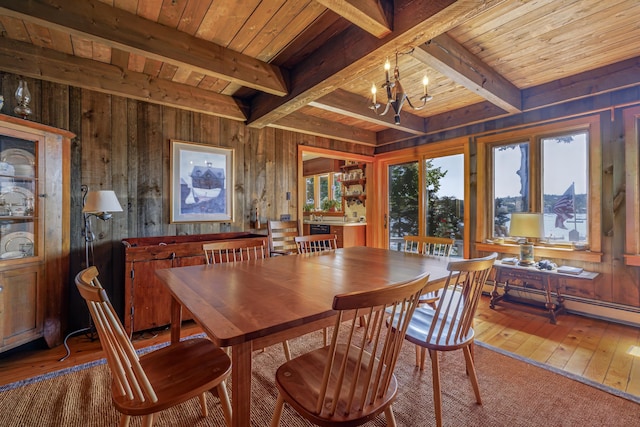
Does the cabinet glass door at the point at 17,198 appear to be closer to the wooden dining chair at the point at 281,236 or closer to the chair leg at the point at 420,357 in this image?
the wooden dining chair at the point at 281,236

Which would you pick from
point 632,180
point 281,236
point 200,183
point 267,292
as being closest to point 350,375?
point 267,292

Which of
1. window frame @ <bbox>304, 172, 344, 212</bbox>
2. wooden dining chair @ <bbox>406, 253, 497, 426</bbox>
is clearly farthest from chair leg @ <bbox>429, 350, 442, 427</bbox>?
window frame @ <bbox>304, 172, 344, 212</bbox>

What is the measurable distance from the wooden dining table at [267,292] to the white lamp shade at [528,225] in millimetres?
1607

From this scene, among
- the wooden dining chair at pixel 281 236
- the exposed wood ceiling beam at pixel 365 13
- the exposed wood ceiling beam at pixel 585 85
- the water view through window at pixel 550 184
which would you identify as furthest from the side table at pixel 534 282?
the exposed wood ceiling beam at pixel 365 13

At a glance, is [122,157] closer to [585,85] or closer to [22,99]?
[22,99]

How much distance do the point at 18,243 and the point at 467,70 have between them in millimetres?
4012

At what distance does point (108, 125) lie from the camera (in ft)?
9.16

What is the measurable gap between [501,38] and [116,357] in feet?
10.6

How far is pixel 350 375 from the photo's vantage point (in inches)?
47.8

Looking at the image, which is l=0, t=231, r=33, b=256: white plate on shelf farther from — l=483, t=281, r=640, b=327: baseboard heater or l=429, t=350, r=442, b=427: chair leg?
l=483, t=281, r=640, b=327: baseboard heater

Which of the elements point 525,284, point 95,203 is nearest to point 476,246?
point 525,284

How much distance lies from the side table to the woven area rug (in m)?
1.36

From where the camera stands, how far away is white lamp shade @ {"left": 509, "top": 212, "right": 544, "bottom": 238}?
3.02 m

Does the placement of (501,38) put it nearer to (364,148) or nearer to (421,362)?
(421,362)
